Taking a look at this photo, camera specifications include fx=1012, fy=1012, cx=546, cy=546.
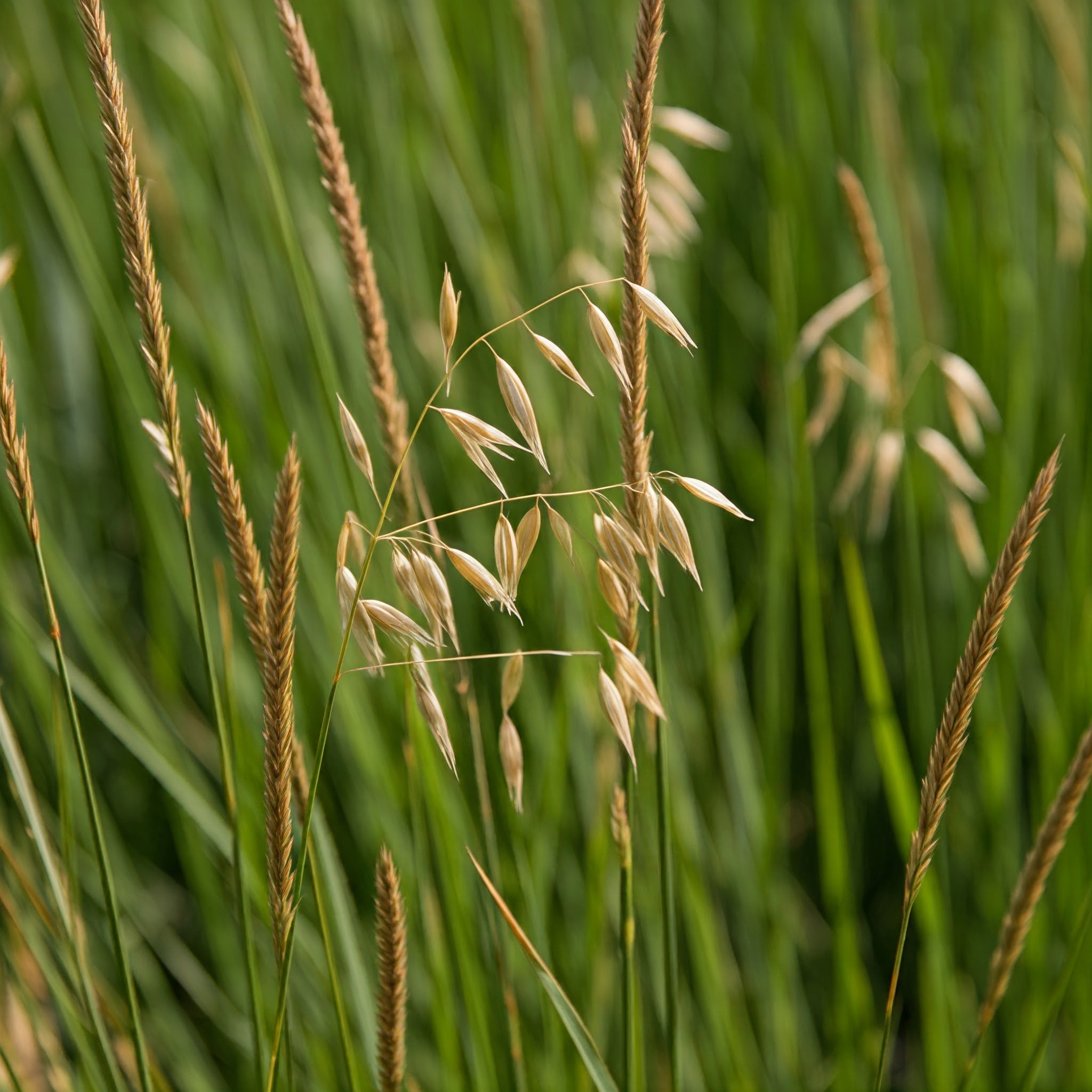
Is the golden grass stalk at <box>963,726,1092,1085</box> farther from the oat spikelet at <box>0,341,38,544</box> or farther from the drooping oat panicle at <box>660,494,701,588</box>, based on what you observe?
the oat spikelet at <box>0,341,38,544</box>

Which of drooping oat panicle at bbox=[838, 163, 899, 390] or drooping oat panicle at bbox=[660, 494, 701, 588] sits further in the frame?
drooping oat panicle at bbox=[838, 163, 899, 390]

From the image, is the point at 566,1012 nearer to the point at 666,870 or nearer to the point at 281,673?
the point at 666,870

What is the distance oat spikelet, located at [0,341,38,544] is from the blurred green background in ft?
0.75

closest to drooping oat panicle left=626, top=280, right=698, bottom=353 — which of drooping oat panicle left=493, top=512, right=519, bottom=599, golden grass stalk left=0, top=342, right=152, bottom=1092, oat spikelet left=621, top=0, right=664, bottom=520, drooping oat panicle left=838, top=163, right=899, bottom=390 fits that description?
oat spikelet left=621, top=0, right=664, bottom=520

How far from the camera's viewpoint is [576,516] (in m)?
1.02

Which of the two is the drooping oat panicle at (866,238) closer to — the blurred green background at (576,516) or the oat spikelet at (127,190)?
the blurred green background at (576,516)

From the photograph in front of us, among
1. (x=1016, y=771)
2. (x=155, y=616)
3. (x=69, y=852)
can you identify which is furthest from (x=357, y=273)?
(x=1016, y=771)

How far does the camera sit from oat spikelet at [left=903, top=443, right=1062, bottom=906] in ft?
1.20

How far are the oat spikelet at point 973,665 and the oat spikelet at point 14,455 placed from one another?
1.17 feet

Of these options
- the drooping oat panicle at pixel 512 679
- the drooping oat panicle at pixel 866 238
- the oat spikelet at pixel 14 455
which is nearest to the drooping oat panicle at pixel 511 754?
the drooping oat panicle at pixel 512 679

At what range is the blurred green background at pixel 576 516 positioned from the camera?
81 cm

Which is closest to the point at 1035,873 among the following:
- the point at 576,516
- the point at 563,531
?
the point at 563,531

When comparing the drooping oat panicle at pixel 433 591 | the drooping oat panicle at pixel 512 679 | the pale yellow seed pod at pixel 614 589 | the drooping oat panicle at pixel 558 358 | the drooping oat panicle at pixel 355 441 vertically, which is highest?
the drooping oat panicle at pixel 558 358

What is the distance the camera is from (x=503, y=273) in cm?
111
